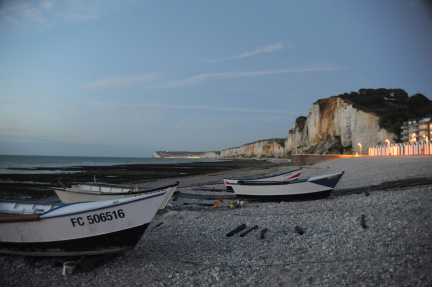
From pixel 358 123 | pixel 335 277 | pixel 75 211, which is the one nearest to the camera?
pixel 335 277

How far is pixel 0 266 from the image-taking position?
600cm

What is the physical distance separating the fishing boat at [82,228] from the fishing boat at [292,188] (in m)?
8.12

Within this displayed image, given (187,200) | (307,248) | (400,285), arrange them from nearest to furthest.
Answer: (400,285), (307,248), (187,200)

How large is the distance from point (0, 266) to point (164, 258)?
3.73 metres

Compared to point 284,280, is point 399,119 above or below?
above

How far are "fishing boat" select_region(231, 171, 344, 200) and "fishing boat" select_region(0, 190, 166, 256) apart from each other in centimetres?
812

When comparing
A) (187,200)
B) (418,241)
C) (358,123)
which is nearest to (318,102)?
(358,123)

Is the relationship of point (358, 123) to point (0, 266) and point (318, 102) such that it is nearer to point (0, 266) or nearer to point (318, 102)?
point (318, 102)

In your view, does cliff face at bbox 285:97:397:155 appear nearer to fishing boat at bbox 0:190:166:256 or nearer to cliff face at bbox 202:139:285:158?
fishing boat at bbox 0:190:166:256

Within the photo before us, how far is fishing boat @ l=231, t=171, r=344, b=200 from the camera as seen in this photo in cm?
1231

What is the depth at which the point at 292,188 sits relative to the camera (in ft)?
41.6

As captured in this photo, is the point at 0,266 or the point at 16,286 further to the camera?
the point at 0,266

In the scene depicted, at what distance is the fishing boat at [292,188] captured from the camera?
12312 mm

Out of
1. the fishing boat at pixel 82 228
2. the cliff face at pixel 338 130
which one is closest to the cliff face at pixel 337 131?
the cliff face at pixel 338 130
